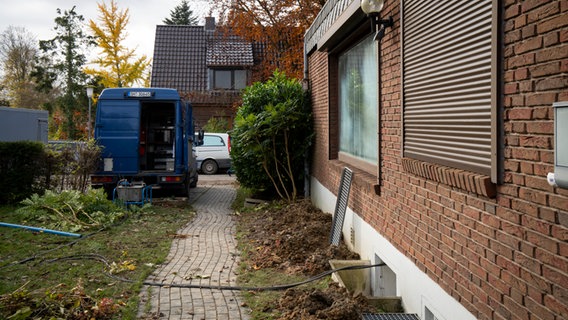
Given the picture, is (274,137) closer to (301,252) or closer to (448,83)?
(301,252)

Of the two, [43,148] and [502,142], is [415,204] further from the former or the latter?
[43,148]

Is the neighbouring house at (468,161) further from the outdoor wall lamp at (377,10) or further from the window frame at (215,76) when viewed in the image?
the window frame at (215,76)

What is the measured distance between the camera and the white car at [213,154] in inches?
997

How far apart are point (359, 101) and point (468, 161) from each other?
4354 mm

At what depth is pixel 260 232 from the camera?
10.1 m

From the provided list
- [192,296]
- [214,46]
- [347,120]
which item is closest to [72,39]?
[214,46]

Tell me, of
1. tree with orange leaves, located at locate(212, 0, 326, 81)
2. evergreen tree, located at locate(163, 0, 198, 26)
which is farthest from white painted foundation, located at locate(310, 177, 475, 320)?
evergreen tree, located at locate(163, 0, 198, 26)

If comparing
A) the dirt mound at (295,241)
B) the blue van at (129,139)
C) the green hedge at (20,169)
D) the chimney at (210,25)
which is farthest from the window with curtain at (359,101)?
the chimney at (210,25)

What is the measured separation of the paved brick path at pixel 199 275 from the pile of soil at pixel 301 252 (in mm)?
429

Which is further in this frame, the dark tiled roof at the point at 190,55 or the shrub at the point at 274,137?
the dark tiled roof at the point at 190,55

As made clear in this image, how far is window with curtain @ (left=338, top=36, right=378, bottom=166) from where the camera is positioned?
23.1 feet

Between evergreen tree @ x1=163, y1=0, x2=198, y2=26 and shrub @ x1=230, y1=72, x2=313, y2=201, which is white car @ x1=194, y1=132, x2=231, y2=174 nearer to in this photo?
shrub @ x1=230, y1=72, x2=313, y2=201

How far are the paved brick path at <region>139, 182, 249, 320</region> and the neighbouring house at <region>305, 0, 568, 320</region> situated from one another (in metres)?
1.71

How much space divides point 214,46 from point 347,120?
27152mm
